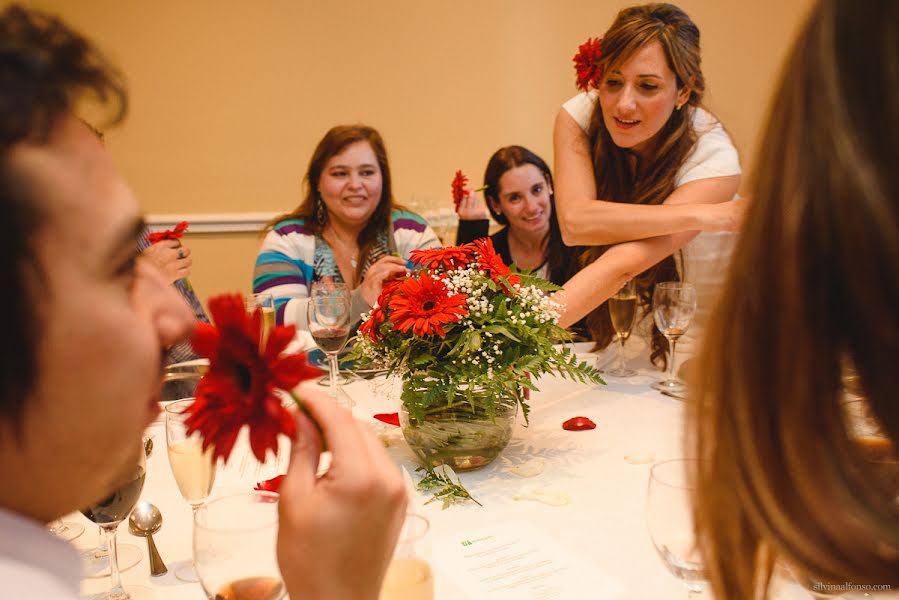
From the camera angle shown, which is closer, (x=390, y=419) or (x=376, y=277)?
(x=390, y=419)

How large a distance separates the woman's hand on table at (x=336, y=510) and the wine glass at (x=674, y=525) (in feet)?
1.06

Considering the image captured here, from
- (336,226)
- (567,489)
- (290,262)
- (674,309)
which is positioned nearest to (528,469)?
(567,489)

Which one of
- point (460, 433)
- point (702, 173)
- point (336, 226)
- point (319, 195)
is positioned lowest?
point (460, 433)

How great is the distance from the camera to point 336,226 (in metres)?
3.04

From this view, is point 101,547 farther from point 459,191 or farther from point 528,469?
point 459,191

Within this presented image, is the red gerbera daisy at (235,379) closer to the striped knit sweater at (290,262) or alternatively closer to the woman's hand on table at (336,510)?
the woman's hand on table at (336,510)

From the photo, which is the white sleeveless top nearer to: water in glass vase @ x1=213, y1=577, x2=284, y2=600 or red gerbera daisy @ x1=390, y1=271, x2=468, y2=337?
red gerbera daisy @ x1=390, y1=271, x2=468, y2=337

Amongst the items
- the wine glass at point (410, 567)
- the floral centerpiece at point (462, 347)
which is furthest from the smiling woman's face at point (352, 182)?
the wine glass at point (410, 567)

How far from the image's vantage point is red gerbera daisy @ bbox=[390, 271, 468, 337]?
3.99 feet

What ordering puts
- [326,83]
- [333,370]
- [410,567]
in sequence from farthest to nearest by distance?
[326,83] < [333,370] < [410,567]

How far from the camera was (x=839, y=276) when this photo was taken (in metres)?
0.45

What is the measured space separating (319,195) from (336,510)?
2.51 meters

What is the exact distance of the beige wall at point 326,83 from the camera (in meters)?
3.76

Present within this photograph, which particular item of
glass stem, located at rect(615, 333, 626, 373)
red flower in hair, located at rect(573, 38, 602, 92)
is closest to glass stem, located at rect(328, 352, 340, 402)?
glass stem, located at rect(615, 333, 626, 373)
